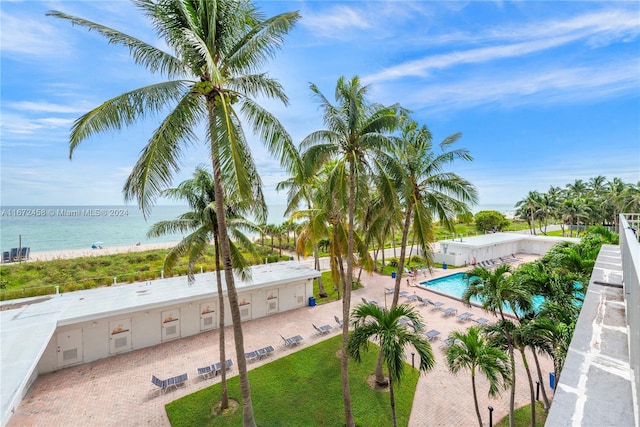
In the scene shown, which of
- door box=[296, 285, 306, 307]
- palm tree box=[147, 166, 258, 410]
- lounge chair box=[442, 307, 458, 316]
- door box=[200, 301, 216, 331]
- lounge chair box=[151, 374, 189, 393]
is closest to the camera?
palm tree box=[147, 166, 258, 410]

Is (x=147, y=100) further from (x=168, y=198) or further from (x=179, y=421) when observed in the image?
(x=179, y=421)

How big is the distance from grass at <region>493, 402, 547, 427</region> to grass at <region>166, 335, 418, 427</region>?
281cm

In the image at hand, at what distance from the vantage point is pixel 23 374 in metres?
7.80

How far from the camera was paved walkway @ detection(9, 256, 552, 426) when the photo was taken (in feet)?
30.1

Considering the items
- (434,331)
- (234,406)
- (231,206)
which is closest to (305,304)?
(434,331)

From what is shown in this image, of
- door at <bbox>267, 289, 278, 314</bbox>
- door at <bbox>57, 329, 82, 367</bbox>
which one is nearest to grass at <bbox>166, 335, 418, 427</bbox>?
door at <bbox>267, 289, 278, 314</bbox>

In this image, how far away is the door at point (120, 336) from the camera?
1298cm

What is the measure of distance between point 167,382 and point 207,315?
4.97 meters

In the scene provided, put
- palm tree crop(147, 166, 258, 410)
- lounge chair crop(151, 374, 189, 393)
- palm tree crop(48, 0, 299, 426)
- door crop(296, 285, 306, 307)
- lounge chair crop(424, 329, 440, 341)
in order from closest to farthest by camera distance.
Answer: palm tree crop(48, 0, 299, 426) < palm tree crop(147, 166, 258, 410) < lounge chair crop(151, 374, 189, 393) < lounge chair crop(424, 329, 440, 341) < door crop(296, 285, 306, 307)

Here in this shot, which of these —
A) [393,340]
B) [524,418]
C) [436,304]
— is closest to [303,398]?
[393,340]

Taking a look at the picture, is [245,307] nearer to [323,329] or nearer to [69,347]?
[323,329]

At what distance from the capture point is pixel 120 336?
13.1 metres

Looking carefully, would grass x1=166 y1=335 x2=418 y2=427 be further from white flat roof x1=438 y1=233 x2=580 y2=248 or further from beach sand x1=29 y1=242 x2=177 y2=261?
beach sand x1=29 y1=242 x2=177 y2=261

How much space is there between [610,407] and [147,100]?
8708mm
